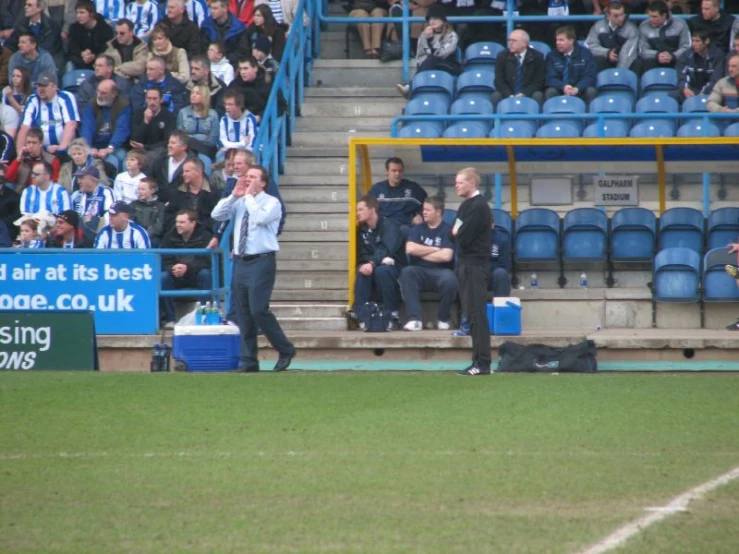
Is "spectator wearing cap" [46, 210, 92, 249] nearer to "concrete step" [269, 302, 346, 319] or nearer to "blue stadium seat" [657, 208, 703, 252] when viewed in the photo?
"concrete step" [269, 302, 346, 319]

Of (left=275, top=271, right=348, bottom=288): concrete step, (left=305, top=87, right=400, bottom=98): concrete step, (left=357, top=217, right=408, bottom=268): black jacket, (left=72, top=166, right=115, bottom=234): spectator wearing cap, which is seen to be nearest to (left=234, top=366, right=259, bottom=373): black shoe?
(left=357, top=217, right=408, bottom=268): black jacket

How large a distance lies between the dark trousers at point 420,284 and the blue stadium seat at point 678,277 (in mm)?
2647

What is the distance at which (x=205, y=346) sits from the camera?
46.8ft

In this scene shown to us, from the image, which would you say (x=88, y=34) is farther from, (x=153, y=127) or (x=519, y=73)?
(x=519, y=73)

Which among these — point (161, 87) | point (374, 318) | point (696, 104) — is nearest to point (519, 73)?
point (696, 104)

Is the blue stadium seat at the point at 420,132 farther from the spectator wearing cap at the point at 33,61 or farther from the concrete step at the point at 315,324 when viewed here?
the spectator wearing cap at the point at 33,61

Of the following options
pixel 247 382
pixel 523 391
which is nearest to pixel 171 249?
pixel 247 382

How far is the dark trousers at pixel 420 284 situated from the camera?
16.6 meters

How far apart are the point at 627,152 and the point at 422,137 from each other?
2782 mm

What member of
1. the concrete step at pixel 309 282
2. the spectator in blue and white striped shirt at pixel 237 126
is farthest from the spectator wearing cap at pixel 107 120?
the concrete step at pixel 309 282

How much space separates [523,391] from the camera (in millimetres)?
11688

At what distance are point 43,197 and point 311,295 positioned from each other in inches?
149

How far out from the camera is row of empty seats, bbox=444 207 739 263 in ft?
57.9

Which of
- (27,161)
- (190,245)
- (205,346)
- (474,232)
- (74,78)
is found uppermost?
(74,78)
